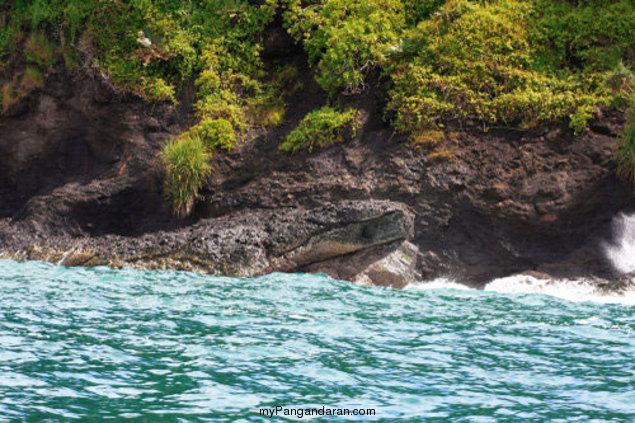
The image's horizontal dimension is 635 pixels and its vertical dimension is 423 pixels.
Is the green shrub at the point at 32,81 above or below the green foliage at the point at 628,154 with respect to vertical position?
above

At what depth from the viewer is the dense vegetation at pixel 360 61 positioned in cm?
1331

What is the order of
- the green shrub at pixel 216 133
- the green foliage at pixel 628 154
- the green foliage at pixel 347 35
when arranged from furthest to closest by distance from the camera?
1. the green shrub at pixel 216 133
2. the green foliage at pixel 347 35
3. the green foliage at pixel 628 154

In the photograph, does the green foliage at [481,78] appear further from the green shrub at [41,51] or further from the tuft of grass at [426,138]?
the green shrub at [41,51]

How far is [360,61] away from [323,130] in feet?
6.10

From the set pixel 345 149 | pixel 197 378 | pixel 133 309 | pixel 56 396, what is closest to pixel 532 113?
pixel 345 149

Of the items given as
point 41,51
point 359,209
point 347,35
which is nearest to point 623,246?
point 359,209

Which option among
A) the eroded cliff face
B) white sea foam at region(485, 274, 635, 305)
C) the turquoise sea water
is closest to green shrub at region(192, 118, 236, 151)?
the eroded cliff face

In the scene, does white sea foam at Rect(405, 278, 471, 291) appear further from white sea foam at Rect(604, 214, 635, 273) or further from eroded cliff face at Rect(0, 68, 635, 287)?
white sea foam at Rect(604, 214, 635, 273)

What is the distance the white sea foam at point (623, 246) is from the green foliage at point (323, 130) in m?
5.34

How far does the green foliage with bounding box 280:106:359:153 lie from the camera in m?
13.9

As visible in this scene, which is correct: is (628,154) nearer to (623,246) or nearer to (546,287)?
(623,246)

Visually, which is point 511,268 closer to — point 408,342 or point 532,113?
point 532,113

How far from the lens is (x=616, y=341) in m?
6.91

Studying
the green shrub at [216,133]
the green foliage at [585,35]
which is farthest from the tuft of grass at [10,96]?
the green foliage at [585,35]
